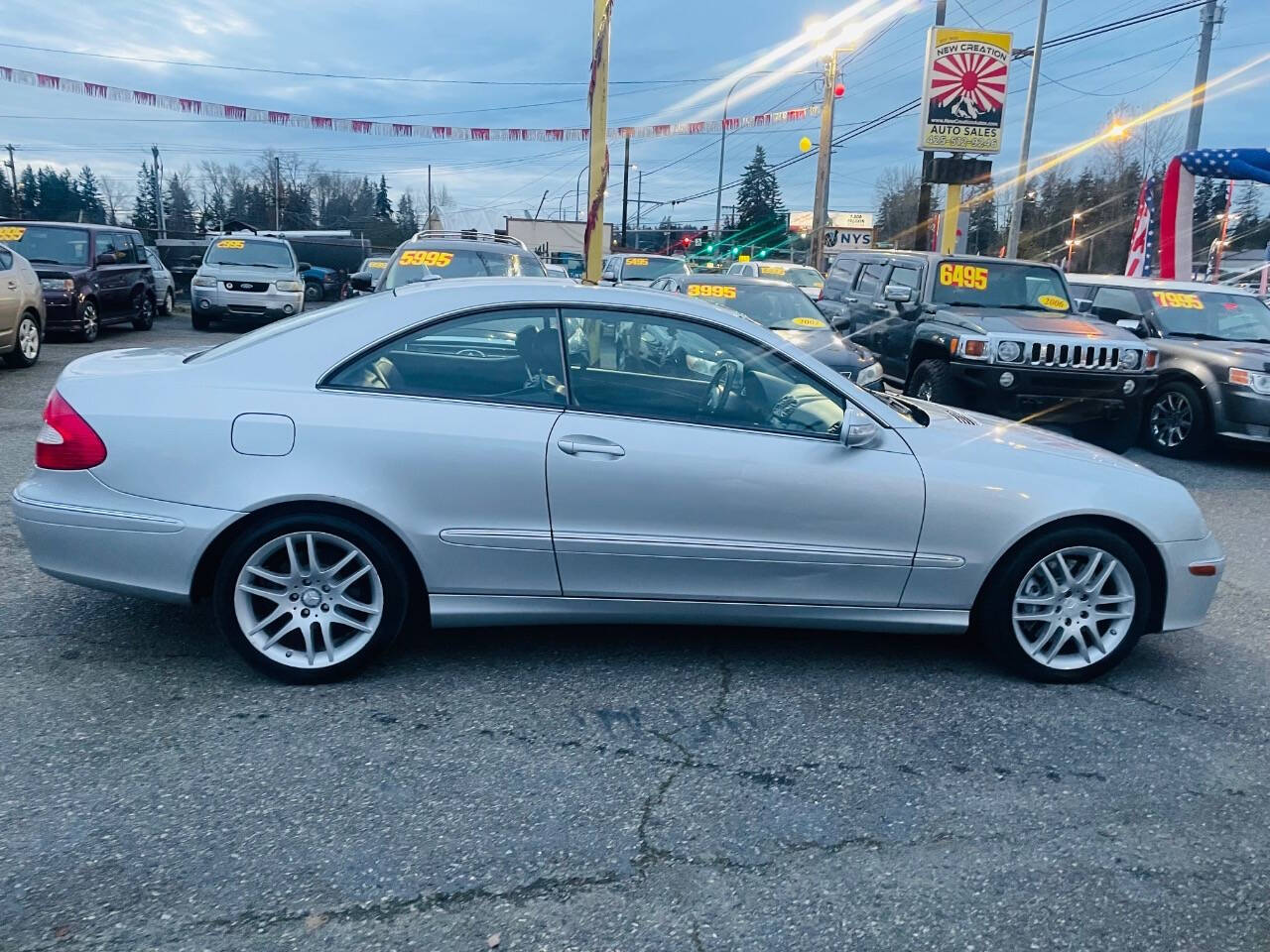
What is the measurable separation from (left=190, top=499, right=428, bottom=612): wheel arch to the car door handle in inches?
26.7

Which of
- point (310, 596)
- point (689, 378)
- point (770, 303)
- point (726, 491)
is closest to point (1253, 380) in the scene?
point (770, 303)

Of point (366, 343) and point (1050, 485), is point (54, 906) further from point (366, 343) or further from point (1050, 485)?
point (1050, 485)

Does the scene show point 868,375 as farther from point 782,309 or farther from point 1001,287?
point 1001,287

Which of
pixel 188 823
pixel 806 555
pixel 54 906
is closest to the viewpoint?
pixel 54 906

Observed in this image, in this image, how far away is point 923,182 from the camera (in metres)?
21.9

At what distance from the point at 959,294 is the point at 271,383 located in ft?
26.3

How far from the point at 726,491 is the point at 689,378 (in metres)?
0.52

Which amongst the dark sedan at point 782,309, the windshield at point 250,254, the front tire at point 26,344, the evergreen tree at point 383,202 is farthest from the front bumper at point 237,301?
the evergreen tree at point 383,202

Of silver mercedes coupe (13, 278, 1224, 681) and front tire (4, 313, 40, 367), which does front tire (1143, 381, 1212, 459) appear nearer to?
silver mercedes coupe (13, 278, 1224, 681)

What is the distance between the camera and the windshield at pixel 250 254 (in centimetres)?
1894

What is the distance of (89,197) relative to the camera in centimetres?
8231

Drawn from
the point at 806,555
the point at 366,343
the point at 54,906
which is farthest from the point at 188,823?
the point at 806,555

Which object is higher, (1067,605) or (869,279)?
(869,279)

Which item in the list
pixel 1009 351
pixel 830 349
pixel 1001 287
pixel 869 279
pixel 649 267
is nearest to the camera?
pixel 1009 351
